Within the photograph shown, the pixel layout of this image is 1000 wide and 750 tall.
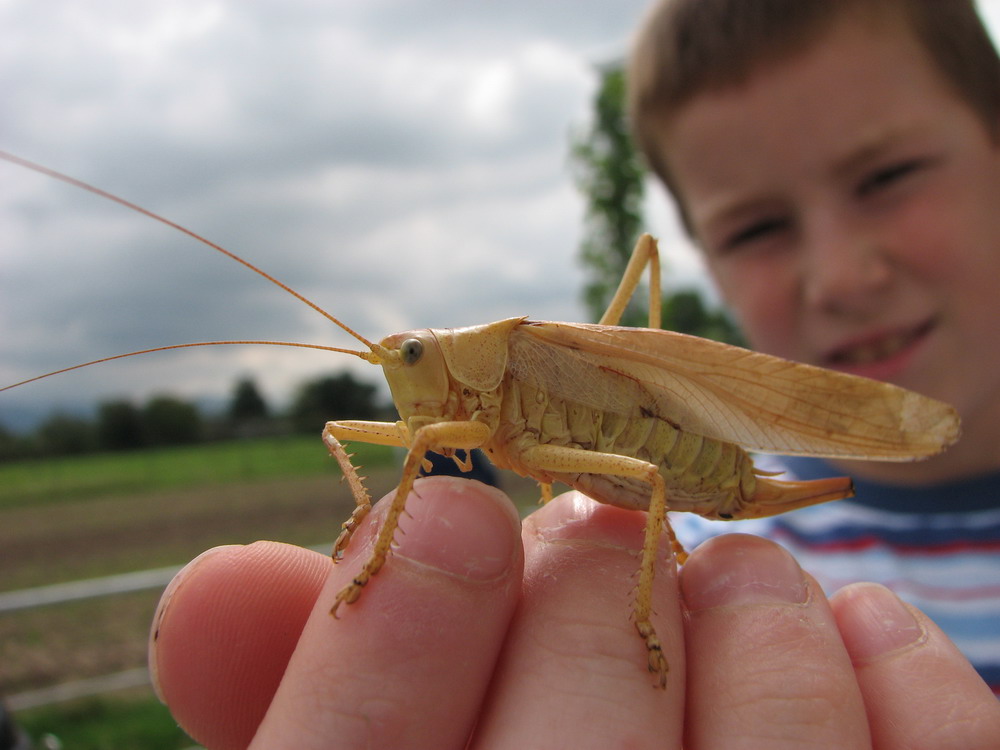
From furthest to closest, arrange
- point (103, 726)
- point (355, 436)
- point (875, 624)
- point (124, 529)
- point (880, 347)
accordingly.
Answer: point (124, 529) → point (103, 726) → point (880, 347) → point (355, 436) → point (875, 624)

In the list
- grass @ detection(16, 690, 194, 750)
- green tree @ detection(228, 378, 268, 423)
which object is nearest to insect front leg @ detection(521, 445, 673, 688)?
grass @ detection(16, 690, 194, 750)

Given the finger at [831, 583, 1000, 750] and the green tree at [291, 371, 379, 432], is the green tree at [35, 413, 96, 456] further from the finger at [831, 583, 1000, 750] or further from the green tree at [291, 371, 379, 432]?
the finger at [831, 583, 1000, 750]

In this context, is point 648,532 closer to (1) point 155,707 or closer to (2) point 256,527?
(1) point 155,707

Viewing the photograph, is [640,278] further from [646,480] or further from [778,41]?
[778,41]

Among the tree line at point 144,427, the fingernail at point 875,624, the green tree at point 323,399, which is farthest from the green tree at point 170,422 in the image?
the fingernail at point 875,624

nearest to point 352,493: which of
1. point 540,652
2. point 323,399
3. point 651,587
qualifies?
point 540,652

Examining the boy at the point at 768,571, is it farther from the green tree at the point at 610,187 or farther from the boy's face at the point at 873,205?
the green tree at the point at 610,187

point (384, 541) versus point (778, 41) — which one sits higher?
point (778, 41)
